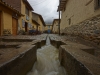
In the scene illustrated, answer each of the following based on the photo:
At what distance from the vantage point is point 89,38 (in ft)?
15.8

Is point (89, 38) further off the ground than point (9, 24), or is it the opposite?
point (9, 24)

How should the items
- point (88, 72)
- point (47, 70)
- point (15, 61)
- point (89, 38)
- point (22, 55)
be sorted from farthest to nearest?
point (89, 38)
point (47, 70)
point (22, 55)
point (15, 61)
point (88, 72)

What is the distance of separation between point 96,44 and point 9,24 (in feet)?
25.0

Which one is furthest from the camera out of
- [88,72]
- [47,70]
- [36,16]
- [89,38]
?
[36,16]

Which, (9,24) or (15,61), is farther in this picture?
(9,24)

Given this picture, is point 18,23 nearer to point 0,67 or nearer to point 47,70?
point 47,70

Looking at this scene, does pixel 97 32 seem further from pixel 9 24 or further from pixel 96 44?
pixel 9 24

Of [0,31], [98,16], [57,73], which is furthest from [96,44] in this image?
[0,31]

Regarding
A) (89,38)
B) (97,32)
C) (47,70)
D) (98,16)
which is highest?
(98,16)

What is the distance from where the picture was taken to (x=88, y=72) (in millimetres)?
1264

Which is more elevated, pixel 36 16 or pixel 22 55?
pixel 36 16

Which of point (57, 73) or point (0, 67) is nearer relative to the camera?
point (0, 67)

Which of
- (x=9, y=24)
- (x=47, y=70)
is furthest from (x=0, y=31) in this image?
(x=47, y=70)

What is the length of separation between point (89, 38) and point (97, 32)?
74 centimetres
